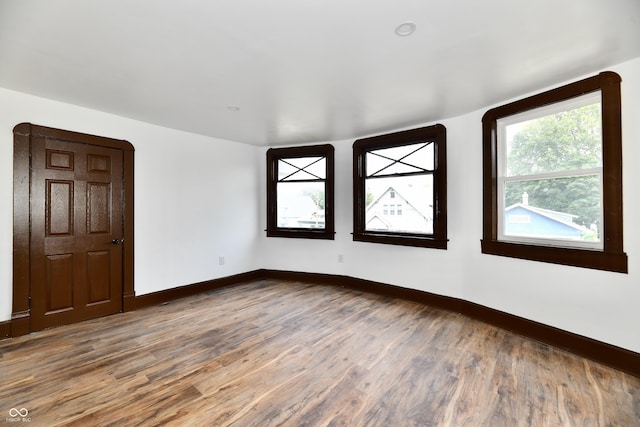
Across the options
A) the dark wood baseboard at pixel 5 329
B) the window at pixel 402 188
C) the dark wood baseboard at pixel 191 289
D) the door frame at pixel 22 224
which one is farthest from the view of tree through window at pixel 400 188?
the dark wood baseboard at pixel 5 329

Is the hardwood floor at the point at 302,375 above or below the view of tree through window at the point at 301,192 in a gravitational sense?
below

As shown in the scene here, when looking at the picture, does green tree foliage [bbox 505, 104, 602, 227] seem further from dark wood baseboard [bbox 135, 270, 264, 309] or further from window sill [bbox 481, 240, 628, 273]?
dark wood baseboard [bbox 135, 270, 264, 309]

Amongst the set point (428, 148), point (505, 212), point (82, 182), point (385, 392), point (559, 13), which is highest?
point (559, 13)

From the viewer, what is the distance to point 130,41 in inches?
76.6

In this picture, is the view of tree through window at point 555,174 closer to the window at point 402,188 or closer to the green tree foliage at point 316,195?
the window at point 402,188

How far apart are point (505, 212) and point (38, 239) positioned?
17.2 ft

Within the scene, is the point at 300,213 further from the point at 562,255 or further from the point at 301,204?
the point at 562,255

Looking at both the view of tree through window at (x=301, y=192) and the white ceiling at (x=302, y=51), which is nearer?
the white ceiling at (x=302, y=51)

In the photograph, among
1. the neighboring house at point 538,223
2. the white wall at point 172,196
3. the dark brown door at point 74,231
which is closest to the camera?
the neighboring house at point 538,223

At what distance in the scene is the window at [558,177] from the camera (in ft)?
7.73

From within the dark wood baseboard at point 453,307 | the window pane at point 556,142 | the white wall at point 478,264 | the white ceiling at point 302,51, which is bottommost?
the dark wood baseboard at point 453,307

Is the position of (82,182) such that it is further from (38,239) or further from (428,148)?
(428,148)

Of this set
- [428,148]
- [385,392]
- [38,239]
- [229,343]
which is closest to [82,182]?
[38,239]

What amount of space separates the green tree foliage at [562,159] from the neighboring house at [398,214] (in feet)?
3.66
